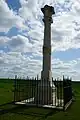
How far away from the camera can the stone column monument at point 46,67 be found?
16109 mm

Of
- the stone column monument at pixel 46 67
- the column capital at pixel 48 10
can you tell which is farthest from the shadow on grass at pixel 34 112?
the column capital at pixel 48 10

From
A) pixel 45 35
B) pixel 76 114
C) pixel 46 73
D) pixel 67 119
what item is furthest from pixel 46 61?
pixel 67 119

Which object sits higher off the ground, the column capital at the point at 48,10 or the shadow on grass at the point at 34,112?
the column capital at the point at 48,10

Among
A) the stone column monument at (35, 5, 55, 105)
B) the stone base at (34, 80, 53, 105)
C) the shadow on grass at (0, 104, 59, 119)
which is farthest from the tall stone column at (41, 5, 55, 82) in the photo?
the shadow on grass at (0, 104, 59, 119)

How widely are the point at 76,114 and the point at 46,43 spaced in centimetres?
633

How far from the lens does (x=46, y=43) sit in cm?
1695

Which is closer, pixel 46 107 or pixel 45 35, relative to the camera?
pixel 46 107

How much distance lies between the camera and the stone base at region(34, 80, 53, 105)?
16.1 m

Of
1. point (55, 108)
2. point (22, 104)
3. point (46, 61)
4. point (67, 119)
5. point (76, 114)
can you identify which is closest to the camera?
point (67, 119)

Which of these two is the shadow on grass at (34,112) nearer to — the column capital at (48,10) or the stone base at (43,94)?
the stone base at (43,94)

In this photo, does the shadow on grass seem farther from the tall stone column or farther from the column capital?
the column capital

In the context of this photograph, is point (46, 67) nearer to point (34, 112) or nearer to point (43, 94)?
point (43, 94)

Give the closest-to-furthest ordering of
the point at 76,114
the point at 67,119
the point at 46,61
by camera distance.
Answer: the point at 67,119, the point at 76,114, the point at 46,61

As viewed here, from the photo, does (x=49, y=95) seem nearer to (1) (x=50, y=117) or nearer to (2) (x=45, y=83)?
(2) (x=45, y=83)
